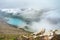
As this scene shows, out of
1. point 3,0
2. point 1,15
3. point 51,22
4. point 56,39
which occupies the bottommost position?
point 56,39

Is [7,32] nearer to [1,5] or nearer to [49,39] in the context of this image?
[1,5]

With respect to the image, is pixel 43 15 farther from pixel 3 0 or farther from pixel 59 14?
pixel 3 0

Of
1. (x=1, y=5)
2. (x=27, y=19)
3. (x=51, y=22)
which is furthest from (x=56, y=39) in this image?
(x=1, y=5)

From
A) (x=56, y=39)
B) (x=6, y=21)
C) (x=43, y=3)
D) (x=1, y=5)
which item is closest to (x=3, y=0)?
(x=1, y=5)

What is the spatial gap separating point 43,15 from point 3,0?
0.91m

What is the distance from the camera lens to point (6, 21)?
13.0ft

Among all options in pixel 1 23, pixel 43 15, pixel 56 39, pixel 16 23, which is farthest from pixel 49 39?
pixel 1 23

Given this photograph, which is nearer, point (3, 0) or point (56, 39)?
point (56, 39)

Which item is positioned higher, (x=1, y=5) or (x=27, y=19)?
(x=1, y=5)

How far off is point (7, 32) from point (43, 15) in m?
0.82

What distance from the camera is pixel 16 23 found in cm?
397

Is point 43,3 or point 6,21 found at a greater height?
point 43,3

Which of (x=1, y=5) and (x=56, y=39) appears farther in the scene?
(x=1, y=5)

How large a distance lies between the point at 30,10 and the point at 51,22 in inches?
19.9
